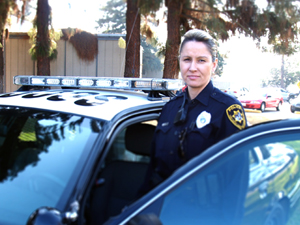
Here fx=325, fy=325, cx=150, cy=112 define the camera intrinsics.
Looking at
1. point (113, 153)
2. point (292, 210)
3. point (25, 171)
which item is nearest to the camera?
point (292, 210)

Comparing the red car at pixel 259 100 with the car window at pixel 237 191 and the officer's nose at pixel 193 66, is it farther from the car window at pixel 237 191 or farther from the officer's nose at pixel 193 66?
the car window at pixel 237 191

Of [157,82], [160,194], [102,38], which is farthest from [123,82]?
[102,38]

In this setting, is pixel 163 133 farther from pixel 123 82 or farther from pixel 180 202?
pixel 123 82

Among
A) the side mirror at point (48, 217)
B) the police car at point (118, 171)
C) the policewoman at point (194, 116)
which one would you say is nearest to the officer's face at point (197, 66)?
the policewoman at point (194, 116)

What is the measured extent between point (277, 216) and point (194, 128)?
1.81 feet

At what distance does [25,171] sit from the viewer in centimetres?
158

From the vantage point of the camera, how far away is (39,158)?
A: 1.61 meters

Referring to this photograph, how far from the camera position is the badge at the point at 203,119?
1.60 m

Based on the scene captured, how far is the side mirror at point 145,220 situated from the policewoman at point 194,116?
1.09 ft

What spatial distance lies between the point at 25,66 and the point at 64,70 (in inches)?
60.5

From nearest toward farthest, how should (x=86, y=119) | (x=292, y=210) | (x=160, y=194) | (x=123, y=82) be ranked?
(x=160, y=194) → (x=292, y=210) → (x=86, y=119) → (x=123, y=82)

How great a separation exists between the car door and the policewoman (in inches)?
12.1

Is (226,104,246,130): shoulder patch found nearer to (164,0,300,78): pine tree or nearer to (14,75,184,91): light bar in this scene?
(14,75,184,91): light bar

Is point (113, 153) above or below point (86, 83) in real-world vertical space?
below
